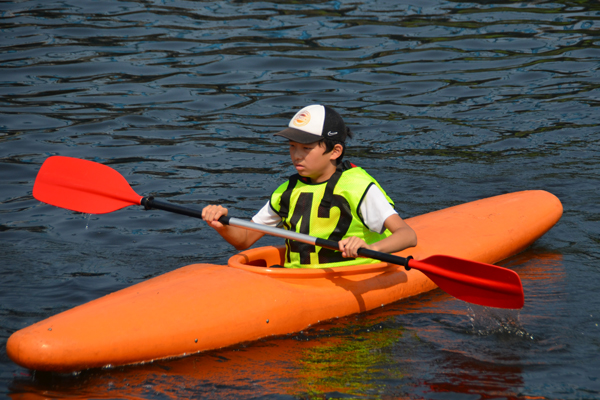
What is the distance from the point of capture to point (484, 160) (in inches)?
264

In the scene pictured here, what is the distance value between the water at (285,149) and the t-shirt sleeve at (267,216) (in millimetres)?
748

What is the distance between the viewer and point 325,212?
12.5 ft

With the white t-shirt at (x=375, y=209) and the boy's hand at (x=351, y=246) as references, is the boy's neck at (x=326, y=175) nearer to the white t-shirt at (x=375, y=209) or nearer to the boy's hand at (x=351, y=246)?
the white t-shirt at (x=375, y=209)

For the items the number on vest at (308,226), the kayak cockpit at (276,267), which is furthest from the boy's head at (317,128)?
the kayak cockpit at (276,267)

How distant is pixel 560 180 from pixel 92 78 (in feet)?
20.8

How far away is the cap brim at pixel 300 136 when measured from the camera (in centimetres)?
367

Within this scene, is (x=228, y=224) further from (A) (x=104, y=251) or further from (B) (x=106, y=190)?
(A) (x=104, y=251)

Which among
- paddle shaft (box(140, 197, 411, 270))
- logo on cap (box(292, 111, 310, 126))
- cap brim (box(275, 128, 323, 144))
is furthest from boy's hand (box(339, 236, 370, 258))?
logo on cap (box(292, 111, 310, 126))

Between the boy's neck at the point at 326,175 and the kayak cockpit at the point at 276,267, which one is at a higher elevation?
the boy's neck at the point at 326,175

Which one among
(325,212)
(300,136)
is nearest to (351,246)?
(325,212)

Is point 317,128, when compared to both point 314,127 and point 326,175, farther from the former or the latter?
point 326,175

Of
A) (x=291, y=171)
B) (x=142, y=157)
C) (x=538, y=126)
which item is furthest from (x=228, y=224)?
(x=538, y=126)

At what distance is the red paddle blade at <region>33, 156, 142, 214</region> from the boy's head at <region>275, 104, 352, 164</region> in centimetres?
126

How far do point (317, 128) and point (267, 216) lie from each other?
67 cm
